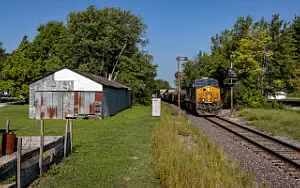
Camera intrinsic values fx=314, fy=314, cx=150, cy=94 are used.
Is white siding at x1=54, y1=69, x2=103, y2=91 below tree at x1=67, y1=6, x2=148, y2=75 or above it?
below

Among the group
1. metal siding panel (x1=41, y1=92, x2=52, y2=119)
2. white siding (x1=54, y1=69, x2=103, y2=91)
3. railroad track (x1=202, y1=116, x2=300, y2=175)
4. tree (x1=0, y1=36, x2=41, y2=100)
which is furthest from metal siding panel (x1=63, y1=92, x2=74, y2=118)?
tree (x1=0, y1=36, x2=41, y2=100)

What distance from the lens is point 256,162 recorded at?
10.5m

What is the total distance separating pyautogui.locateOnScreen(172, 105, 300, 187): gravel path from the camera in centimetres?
838

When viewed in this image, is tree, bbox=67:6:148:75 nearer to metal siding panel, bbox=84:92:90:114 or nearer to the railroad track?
metal siding panel, bbox=84:92:90:114

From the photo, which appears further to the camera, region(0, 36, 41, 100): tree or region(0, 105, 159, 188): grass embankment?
region(0, 36, 41, 100): tree

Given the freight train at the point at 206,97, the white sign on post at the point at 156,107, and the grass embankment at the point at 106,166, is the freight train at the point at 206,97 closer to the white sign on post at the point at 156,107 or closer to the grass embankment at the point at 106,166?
the white sign on post at the point at 156,107

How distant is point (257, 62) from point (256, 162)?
32155 millimetres

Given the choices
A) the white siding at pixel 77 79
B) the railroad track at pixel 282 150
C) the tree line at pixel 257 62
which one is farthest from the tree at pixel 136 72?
the railroad track at pixel 282 150

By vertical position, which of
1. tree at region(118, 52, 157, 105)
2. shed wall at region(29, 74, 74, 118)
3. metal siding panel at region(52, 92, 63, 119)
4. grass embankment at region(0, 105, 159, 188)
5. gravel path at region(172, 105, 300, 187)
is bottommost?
gravel path at region(172, 105, 300, 187)

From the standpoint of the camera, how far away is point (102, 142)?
1335 cm

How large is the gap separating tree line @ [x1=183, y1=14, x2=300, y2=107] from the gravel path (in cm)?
2475

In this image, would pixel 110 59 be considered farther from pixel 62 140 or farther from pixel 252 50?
pixel 62 140

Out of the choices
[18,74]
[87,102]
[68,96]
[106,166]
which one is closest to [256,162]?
[106,166]

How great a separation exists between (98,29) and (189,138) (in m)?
33.8
